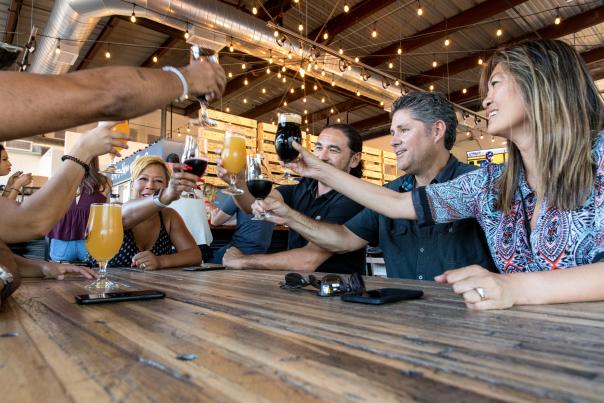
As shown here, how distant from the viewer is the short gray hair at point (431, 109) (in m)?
2.03

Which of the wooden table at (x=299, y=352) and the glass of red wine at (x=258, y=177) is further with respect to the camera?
the glass of red wine at (x=258, y=177)

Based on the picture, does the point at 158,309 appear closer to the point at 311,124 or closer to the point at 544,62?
the point at 544,62

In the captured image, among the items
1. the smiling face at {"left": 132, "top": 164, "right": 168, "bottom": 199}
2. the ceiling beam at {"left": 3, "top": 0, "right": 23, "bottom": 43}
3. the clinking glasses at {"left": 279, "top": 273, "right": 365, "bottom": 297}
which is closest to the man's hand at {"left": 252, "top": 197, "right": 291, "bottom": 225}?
the clinking glasses at {"left": 279, "top": 273, "right": 365, "bottom": 297}

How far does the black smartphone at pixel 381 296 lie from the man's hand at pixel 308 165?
725 millimetres

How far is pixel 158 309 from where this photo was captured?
834 millimetres

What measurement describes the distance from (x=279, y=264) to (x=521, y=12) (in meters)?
6.42

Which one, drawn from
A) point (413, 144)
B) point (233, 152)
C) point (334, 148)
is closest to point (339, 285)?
point (233, 152)

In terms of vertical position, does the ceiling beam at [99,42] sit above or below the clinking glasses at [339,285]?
above

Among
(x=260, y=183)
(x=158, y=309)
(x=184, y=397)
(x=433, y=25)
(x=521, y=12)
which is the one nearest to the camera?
(x=184, y=397)

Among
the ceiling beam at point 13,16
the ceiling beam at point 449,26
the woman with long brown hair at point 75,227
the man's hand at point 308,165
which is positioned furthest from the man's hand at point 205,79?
the ceiling beam at point 13,16

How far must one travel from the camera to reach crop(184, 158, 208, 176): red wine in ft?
5.49

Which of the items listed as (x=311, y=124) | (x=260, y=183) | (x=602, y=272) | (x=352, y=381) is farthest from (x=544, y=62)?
(x=311, y=124)

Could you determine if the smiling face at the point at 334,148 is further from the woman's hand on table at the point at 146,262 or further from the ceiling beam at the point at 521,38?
the ceiling beam at the point at 521,38

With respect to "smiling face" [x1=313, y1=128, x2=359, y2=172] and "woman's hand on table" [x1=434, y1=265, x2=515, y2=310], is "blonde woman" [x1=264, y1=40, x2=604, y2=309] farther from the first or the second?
"smiling face" [x1=313, y1=128, x2=359, y2=172]
